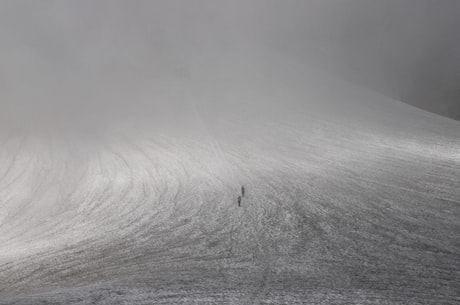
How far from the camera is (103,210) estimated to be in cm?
662

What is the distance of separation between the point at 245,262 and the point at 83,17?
15.2 meters

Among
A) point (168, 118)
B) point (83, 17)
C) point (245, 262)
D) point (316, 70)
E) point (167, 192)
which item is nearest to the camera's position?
point (245, 262)

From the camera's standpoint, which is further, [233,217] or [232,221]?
[233,217]

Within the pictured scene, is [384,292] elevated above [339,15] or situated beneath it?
situated beneath

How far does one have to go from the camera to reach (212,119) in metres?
12.6

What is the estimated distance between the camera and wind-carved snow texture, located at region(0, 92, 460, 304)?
398 centimetres

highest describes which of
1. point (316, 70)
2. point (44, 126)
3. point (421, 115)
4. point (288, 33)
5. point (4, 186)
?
point (288, 33)

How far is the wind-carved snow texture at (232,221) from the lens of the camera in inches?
157

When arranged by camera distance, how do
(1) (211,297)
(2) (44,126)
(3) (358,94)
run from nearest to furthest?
(1) (211,297)
(2) (44,126)
(3) (358,94)

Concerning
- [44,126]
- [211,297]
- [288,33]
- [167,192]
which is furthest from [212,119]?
[288,33]

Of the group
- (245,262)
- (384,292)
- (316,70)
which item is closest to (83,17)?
(316,70)

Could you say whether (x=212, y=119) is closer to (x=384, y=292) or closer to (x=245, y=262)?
(x=245, y=262)

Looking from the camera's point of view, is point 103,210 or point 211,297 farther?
point 103,210

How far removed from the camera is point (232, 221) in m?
5.94
